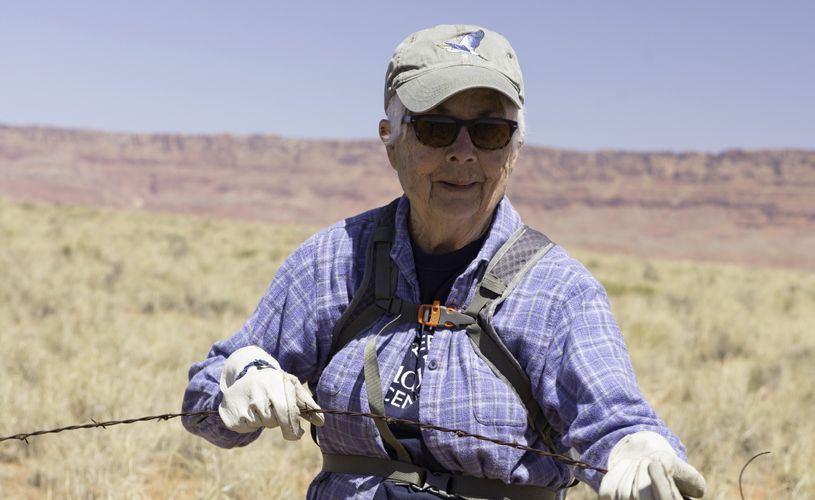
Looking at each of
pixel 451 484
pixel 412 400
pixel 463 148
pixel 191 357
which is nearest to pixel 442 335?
pixel 412 400

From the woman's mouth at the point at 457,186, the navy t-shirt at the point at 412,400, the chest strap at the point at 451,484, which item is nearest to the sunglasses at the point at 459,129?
the woman's mouth at the point at 457,186

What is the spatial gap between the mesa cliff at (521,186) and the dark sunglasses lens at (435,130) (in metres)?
58.0

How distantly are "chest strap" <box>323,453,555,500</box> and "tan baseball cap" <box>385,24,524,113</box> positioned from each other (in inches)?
→ 33.6

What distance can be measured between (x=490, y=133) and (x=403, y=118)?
23 cm

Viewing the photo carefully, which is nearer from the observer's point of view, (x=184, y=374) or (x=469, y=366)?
(x=469, y=366)

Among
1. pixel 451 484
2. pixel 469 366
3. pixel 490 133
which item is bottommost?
pixel 451 484

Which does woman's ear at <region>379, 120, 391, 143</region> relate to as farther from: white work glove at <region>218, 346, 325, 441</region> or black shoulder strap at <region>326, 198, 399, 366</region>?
white work glove at <region>218, 346, 325, 441</region>

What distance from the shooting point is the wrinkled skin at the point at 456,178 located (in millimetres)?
1589

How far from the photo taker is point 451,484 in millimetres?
1495

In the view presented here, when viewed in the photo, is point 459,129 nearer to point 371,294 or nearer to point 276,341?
point 371,294

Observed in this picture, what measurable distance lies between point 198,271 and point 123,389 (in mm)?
7030

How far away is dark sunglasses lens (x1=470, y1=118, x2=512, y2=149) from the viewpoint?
1576mm

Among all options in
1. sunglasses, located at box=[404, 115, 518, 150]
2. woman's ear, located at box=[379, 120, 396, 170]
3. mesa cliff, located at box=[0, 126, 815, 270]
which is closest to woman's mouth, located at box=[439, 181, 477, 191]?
sunglasses, located at box=[404, 115, 518, 150]

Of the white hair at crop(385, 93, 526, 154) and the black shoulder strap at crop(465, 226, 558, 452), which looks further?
the white hair at crop(385, 93, 526, 154)
